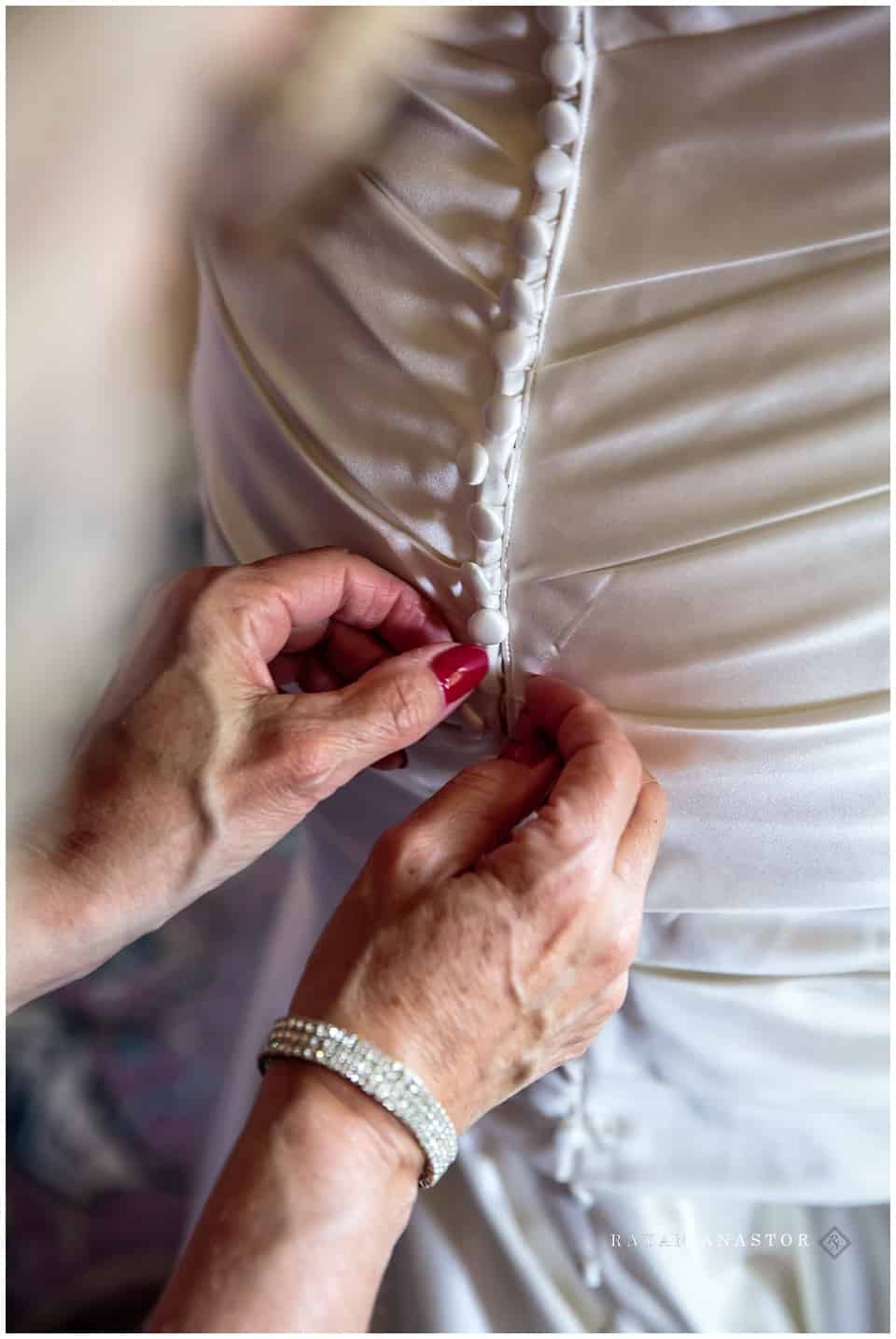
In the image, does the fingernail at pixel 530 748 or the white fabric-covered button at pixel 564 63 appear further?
the fingernail at pixel 530 748

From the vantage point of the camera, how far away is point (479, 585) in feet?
1.90

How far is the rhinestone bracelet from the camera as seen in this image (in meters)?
0.52

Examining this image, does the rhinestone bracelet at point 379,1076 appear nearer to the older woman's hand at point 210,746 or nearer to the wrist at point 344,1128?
the wrist at point 344,1128

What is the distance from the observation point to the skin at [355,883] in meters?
0.51

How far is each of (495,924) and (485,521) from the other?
0.20m

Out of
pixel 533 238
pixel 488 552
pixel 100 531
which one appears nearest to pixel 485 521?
pixel 488 552

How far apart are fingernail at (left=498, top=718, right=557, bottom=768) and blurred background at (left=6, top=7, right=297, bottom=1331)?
26 cm

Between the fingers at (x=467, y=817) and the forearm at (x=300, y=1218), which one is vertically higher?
the fingers at (x=467, y=817)

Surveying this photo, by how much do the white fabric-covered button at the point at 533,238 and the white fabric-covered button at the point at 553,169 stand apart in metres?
0.02

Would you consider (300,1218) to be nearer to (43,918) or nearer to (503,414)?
(43,918)

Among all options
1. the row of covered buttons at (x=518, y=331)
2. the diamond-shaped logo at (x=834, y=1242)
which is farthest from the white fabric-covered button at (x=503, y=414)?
the diamond-shaped logo at (x=834, y=1242)

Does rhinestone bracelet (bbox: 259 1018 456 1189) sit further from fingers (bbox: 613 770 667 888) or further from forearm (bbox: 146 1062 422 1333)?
fingers (bbox: 613 770 667 888)

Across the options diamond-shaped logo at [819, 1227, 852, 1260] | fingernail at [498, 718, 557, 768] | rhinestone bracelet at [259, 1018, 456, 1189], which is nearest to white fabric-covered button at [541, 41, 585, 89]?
fingernail at [498, 718, 557, 768]

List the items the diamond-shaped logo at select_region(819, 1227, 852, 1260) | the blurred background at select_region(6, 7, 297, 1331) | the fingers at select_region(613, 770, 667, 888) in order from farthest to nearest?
the diamond-shaped logo at select_region(819, 1227, 852, 1260)
the fingers at select_region(613, 770, 667, 888)
the blurred background at select_region(6, 7, 297, 1331)
